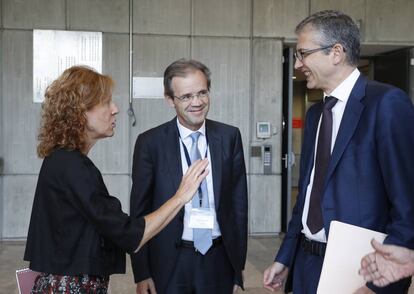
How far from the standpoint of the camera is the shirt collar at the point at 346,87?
6.58 ft

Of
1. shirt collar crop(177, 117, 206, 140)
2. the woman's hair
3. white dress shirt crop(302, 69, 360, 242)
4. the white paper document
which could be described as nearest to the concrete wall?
shirt collar crop(177, 117, 206, 140)

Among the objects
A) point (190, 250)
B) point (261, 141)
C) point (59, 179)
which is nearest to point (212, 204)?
point (190, 250)

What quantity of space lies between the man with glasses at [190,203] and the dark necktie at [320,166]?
59 cm

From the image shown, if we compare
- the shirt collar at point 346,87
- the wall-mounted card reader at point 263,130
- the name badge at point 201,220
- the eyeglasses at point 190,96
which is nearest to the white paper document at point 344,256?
the shirt collar at point 346,87

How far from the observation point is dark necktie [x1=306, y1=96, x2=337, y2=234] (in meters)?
2.00

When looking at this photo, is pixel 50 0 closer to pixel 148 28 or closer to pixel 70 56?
pixel 70 56

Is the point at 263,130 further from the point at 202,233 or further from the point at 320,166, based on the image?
the point at 320,166

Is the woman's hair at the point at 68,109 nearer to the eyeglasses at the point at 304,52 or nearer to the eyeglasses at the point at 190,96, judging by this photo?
the eyeglasses at the point at 190,96

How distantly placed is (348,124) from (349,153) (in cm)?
11

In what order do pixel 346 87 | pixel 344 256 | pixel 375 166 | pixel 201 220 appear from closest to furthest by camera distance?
pixel 344 256 < pixel 375 166 < pixel 346 87 < pixel 201 220

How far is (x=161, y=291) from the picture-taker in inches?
101

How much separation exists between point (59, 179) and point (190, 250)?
33.7 inches

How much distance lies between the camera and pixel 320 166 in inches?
80.2

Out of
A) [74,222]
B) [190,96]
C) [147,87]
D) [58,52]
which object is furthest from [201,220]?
[58,52]
